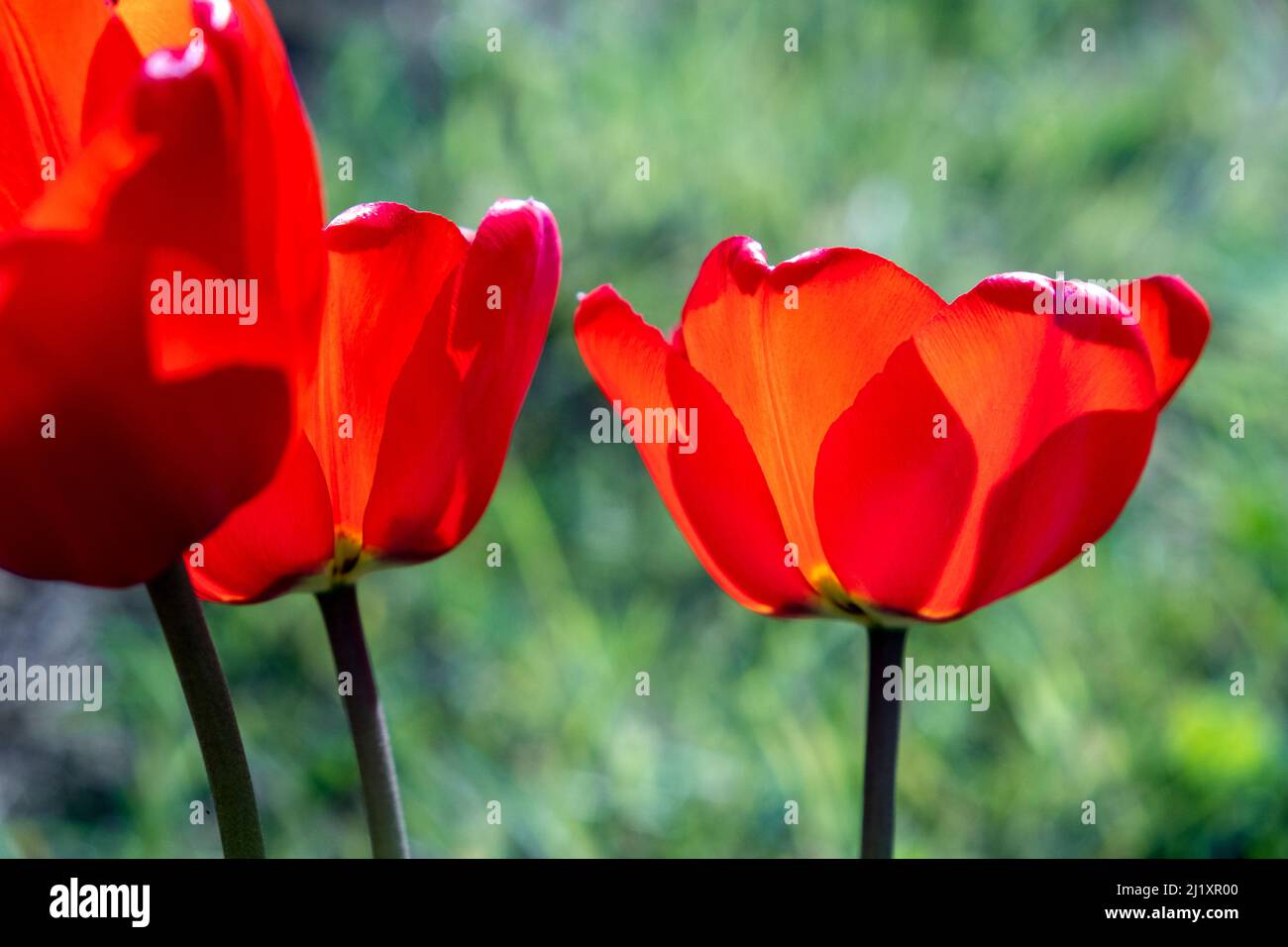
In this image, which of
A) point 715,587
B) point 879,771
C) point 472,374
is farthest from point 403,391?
point 715,587

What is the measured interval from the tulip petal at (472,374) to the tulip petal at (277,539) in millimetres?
14

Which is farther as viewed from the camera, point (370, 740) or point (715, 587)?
point (715, 587)

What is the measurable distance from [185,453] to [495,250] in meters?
0.09

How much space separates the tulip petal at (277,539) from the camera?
0.33 metres

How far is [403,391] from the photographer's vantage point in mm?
330

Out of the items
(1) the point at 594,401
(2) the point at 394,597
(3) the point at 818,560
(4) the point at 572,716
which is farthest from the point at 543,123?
(3) the point at 818,560

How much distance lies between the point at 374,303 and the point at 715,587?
1265mm

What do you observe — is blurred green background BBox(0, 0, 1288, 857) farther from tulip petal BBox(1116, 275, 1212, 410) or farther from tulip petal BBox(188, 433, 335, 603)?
tulip petal BBox(1116, 275, 1212, 410)

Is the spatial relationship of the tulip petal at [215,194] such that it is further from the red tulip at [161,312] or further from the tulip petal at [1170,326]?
the tulip petal at [1170,326]

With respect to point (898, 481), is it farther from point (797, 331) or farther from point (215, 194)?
point (215, 194)

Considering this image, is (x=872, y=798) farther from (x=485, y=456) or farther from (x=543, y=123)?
(x=543, y=123)

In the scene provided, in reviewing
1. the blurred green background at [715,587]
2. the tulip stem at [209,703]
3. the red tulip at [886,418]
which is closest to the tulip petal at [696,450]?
the red tulip at [886,418]

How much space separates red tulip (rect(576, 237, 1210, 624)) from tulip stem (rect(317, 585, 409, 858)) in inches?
3.2

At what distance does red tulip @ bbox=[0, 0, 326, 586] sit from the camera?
0.25 m
